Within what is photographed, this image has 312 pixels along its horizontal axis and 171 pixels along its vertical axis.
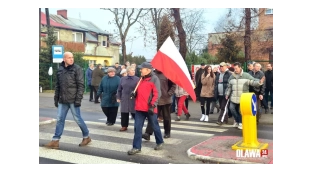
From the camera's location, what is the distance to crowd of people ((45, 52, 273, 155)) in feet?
23.5

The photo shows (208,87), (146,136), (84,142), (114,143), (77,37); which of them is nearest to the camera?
(84,142)

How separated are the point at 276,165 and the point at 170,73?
3.50 metres

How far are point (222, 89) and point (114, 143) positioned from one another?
14.1 feet

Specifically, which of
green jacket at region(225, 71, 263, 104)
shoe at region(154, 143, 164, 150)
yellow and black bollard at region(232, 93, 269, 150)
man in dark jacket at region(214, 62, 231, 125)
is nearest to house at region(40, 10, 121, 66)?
man in dark jacket at region(214, 62, 231, 125)

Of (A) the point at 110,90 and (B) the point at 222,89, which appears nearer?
(A) the point at 110,90

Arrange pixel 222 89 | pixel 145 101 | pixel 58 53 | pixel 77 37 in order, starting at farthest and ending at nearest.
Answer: pixel 77 37
pixel 58 53
pixel 222 89
pixel 145 101

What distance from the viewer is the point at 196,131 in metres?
9.61

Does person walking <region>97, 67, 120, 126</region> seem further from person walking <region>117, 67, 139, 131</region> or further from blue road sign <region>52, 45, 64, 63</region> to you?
blue road sign <region>52, 45, 64, 63</region>

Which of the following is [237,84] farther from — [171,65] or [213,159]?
[213,159]

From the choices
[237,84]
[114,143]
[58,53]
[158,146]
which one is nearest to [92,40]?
[58,53]

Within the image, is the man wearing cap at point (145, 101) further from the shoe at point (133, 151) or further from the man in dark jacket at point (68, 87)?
the man in dark jacket at point (68, 87)

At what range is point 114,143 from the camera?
8164 mm

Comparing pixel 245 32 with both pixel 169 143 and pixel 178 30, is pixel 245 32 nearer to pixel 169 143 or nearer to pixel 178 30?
pixel 178 30
